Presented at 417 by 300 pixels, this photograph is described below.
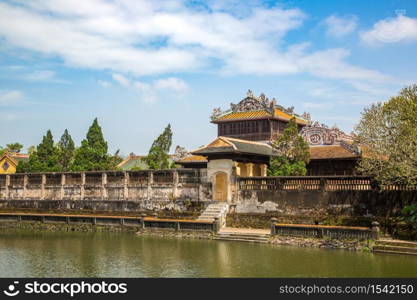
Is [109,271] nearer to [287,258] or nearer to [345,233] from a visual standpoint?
[287,258]

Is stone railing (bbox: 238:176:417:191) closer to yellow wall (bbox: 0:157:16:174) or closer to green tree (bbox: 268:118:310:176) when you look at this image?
green tree (bbox: 268:118:310:176)

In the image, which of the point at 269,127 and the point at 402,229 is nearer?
the point at 402,229

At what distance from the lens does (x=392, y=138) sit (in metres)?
21.8

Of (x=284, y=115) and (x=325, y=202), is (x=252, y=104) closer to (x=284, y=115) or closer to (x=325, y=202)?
(x=284, y=115)

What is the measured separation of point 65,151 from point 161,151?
10.9 m

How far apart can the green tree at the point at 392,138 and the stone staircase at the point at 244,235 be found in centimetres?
528

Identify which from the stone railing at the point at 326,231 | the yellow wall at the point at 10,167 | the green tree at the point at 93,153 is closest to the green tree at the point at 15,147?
the yellow wall at the point at 10,167

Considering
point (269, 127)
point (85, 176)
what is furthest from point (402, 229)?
point (85, 176)

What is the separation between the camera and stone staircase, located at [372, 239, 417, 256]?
18984 mm

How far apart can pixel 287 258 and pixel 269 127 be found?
19.2 m

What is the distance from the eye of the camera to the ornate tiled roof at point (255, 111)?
37.0 m

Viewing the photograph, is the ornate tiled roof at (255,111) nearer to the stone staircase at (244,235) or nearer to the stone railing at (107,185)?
the stone railing at (107,185)

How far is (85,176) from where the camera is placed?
3231 cm

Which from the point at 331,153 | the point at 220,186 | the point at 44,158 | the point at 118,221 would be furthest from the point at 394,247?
the point at 44,158
